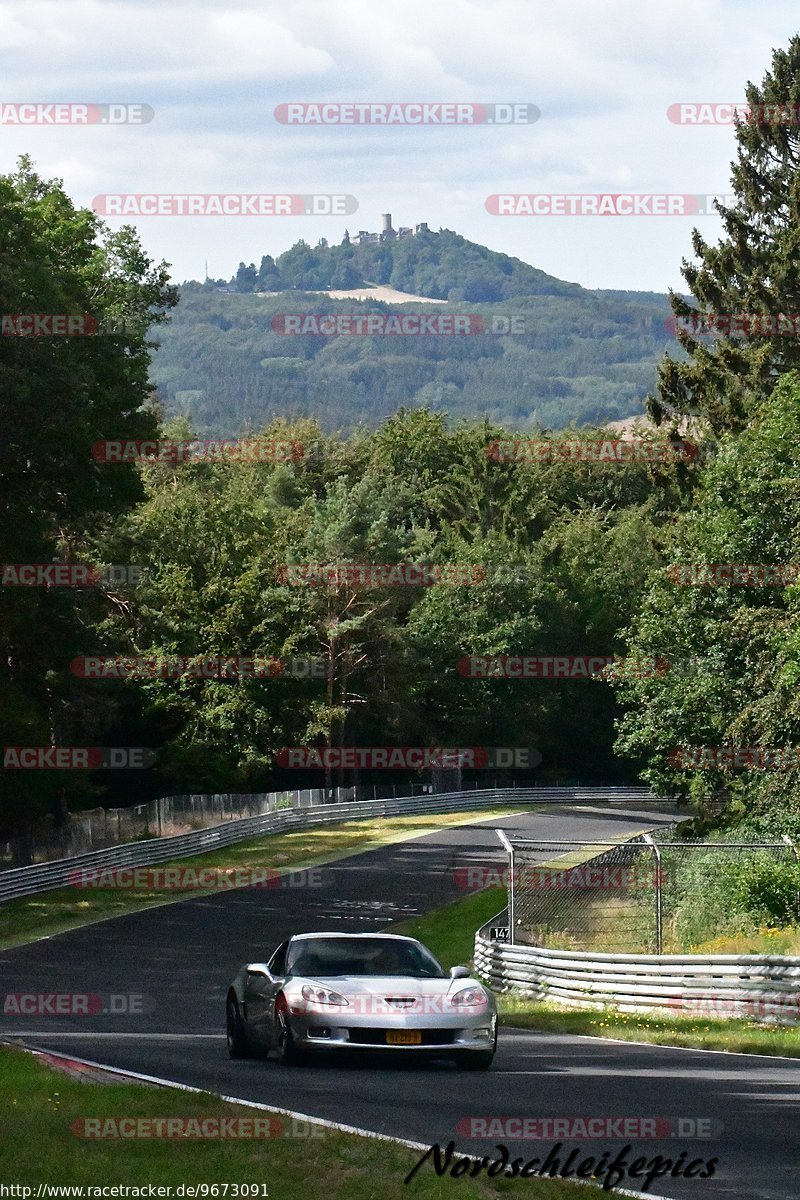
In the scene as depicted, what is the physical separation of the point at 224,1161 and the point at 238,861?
43148 millimetres

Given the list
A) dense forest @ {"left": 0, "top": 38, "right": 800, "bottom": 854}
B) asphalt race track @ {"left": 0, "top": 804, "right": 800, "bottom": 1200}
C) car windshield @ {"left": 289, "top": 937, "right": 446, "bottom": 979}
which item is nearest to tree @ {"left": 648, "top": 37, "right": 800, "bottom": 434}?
dense forest @ {"left": 0, "top": 38, "right": 800, "bottom": 854}

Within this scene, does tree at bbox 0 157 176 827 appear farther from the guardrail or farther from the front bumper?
the front bumper

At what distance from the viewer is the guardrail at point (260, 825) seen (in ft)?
137

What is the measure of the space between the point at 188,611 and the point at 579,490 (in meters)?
40.4

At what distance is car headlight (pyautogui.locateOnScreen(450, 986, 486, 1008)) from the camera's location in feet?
46.4

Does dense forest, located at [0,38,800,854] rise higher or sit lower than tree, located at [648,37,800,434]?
lower

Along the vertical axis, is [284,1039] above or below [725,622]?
below

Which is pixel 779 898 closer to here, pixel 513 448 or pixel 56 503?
pixel 56 503

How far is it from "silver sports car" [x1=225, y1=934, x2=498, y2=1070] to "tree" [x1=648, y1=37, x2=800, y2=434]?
137 feet

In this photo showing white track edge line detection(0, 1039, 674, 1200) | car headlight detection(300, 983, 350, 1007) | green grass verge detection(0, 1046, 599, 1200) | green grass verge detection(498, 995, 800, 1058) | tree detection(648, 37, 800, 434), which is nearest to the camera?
green grass verge detection(0, 1046, 599, 1200)

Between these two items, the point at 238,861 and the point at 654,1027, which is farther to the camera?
the point at 238,861

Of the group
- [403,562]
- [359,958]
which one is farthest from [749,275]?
[359,958]

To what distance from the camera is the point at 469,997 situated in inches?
560

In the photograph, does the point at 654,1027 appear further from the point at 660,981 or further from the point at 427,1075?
the point at 427,1075
